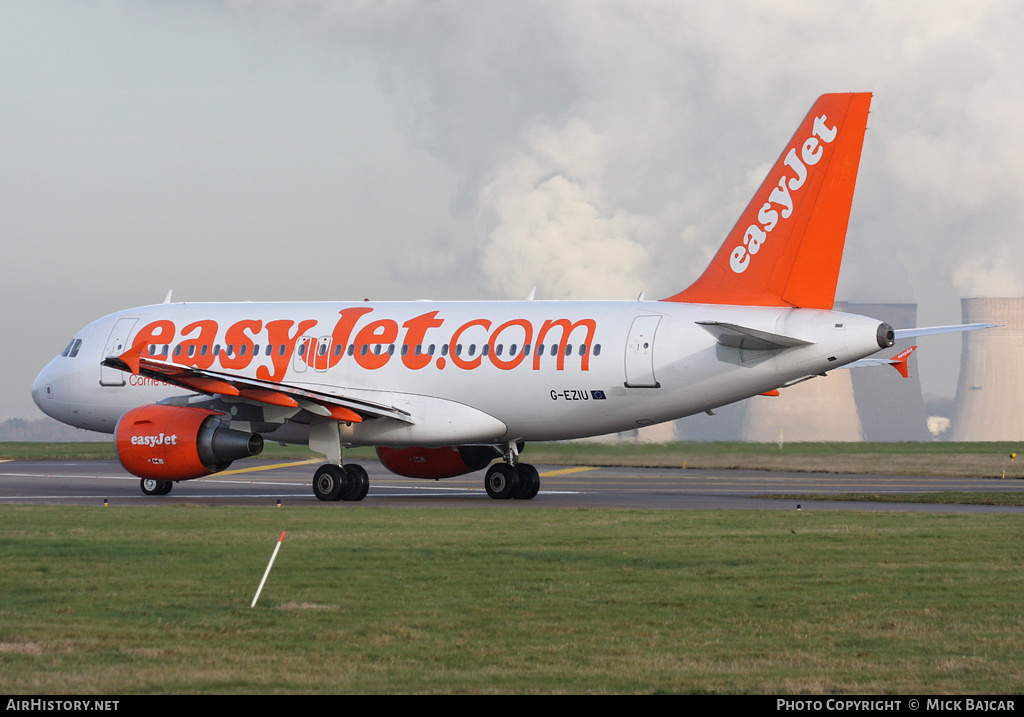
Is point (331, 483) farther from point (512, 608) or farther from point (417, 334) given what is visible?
point (512, 608)

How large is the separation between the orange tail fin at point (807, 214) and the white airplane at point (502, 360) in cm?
3

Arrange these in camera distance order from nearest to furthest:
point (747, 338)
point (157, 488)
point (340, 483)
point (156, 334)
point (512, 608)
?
point (512, 608) < point (747, 338) < point (340, 483) < point (157, 488) < point (156, 334)

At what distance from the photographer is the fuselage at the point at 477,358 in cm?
2834

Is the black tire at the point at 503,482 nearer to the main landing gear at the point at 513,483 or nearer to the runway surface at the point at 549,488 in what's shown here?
the main landing gear at the point at 513,483

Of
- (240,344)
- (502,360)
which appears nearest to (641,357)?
(502,360)

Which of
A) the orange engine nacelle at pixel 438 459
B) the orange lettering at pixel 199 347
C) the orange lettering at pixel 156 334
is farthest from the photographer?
the orange lettering at pixel 156 334

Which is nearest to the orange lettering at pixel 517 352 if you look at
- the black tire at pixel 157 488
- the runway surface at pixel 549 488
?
the runway surface at pixel 549 488

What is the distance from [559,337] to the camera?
30391 millimetres

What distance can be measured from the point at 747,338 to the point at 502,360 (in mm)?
6179

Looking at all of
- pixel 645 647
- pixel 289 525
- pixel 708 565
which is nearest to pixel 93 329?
pixel 289 525

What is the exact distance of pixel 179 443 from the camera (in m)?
29.9

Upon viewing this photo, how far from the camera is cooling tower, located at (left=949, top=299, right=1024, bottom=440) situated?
12031 cm

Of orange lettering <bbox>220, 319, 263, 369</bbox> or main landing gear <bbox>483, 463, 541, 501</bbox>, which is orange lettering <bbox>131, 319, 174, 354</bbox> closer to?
orange lettering <bbox>220, 319, 263, 369</bbox>
